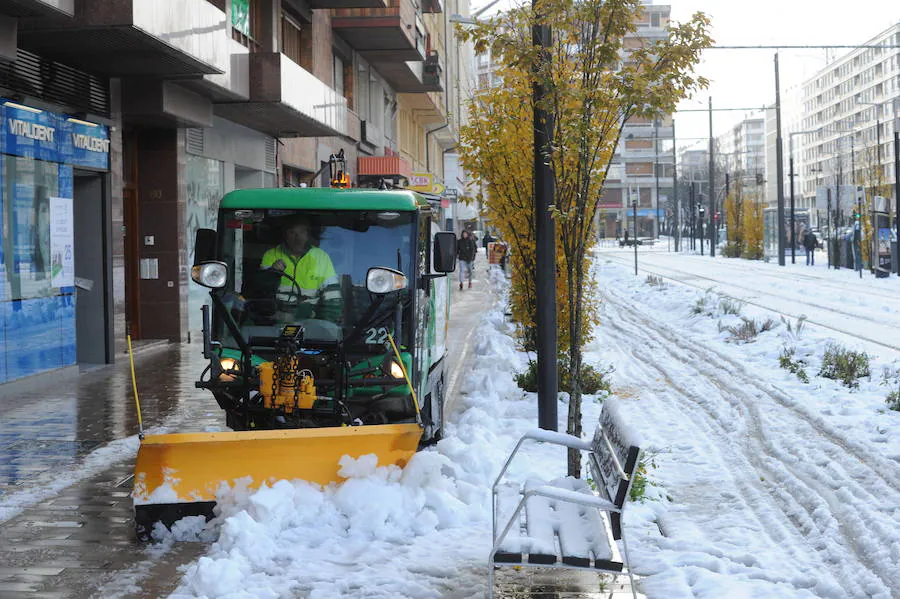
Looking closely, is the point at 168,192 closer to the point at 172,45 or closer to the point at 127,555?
the point at 172,45

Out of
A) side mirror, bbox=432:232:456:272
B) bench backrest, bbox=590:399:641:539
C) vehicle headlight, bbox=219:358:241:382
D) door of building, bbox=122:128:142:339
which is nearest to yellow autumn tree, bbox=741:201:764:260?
door of building, bbox=122:128:142:339

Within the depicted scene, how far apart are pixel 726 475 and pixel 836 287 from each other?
2597 cm

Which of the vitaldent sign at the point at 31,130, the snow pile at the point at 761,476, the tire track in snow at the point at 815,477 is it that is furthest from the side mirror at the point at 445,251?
the vitaldent sign at the point at 31,130

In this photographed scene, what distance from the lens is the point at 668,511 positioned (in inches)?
308

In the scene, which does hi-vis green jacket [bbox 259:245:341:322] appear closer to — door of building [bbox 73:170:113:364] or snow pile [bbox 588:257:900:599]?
snow pile [bbox 588:257:900:599]

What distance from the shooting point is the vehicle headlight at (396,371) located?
8.71 metres

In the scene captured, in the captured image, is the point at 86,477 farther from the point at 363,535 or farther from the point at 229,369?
the point at 363,535

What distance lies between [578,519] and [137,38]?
10.6 m

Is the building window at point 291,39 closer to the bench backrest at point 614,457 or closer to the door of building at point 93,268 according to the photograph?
the door of building at point 93,268

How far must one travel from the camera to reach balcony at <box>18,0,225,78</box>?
1369 centimetres

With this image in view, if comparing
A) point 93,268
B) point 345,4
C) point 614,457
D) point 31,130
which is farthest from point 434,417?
point 345,4

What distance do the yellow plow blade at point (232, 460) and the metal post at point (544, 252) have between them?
6.39ft

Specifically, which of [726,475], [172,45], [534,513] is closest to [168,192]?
[172,45]

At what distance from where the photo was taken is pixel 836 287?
109 ft
